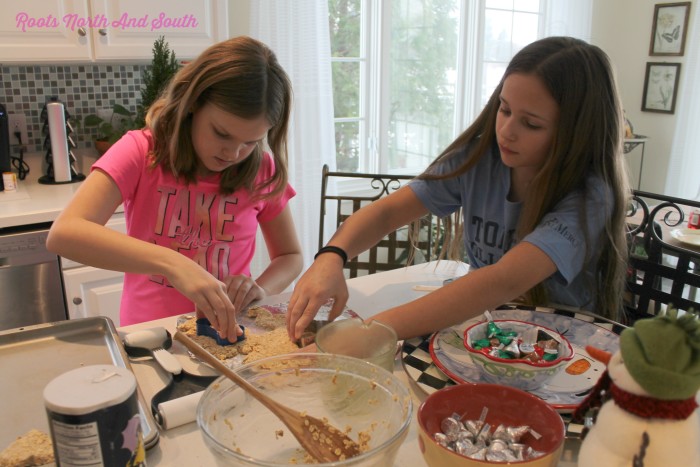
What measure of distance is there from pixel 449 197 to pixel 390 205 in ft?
0.49

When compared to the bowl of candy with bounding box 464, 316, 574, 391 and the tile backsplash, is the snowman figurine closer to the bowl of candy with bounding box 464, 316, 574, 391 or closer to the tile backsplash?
the bowl of candy with bounding box 464, 316, 574, 391

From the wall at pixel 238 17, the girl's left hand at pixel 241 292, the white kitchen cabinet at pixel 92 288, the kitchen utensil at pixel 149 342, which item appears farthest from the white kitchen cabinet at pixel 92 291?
the wall at pixel 238 17

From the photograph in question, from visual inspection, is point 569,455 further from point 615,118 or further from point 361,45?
point 361,45

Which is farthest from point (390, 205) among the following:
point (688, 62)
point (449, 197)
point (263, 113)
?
point (688, 62)

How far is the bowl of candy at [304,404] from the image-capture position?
2.32ft

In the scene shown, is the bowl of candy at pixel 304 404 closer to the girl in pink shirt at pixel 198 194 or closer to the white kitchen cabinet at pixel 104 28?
the girl in pink shirt at pixel 198 194

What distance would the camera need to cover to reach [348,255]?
1310mm

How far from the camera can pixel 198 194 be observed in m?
1.41

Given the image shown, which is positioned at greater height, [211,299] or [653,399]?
[653,399]

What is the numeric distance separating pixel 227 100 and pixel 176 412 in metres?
0.68

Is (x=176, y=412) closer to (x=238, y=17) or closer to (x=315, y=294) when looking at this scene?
(x=315, y=294)

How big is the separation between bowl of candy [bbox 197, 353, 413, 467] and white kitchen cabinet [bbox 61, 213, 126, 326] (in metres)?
1.37

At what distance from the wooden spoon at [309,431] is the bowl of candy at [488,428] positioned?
0.30 ft

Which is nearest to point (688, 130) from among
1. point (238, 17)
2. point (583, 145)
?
point (238, 17)
